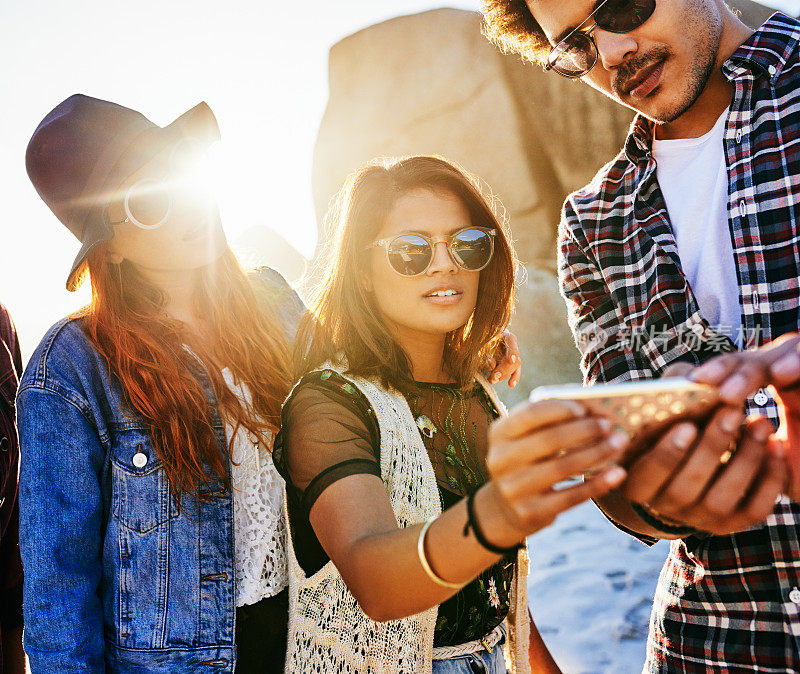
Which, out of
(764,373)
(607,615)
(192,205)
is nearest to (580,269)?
(764,373)

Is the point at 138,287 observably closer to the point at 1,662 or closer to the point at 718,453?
the point at 1,662

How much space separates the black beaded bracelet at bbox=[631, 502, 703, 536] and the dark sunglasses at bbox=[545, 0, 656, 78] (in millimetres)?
1427

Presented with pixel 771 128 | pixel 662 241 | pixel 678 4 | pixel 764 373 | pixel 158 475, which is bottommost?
pixel 764 373

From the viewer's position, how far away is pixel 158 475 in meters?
1.87

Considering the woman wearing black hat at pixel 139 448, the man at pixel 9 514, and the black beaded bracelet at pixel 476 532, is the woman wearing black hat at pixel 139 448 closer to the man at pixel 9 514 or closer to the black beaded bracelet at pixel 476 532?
the man at pixel 9 514

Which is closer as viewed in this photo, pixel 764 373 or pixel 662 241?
pixel 764 373

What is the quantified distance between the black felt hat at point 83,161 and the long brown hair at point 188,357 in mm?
145

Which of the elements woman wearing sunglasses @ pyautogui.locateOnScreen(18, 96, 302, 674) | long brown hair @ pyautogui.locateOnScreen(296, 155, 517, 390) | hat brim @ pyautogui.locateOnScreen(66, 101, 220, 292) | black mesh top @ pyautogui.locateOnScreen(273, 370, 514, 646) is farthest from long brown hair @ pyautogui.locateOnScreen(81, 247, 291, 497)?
black mesh top @ pyautogui.locateOnScreen(273, 370, 514, 646)

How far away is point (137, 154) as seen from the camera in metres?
2.00

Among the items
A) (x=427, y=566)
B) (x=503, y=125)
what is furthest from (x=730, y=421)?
(x=503, y=125)

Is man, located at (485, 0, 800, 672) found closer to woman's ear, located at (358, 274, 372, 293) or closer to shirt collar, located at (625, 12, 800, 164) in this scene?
shirt collar, located at (625, 12, 800, 164)

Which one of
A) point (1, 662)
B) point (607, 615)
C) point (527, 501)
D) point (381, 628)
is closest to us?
point (527, 501)

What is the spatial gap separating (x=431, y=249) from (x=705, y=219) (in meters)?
0.77

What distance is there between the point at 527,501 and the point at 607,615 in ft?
13.4
